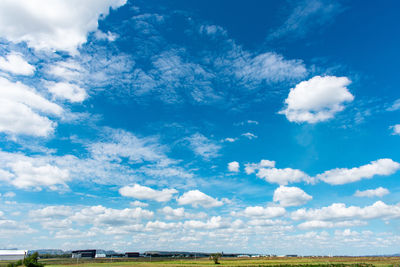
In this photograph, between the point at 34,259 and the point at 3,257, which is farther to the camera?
the point at 3,257

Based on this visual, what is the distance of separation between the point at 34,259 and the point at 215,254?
348 feet

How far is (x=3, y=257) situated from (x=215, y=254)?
149m

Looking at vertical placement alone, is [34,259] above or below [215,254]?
above

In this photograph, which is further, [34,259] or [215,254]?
[215,254]

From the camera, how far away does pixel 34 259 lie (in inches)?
3465

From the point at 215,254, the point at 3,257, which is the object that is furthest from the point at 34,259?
the point at 3,257

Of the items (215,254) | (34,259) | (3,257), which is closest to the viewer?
(34,259)

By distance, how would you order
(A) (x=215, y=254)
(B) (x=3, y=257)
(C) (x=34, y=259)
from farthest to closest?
1. (B) (x=3, y=257)
2. (A) (x=215, y=254)
3. (C) (x=34, y=259)

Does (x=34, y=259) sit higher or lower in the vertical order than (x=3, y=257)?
higher

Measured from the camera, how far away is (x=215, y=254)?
16650 centimetres

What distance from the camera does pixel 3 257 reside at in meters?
190

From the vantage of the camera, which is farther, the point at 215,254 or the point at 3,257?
the point at 3,257

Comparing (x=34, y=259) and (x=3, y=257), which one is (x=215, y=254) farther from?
(x=3, y=257)
